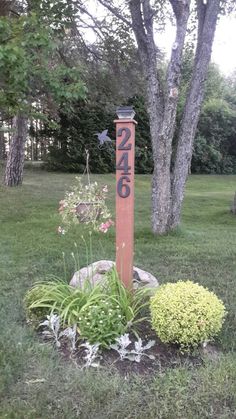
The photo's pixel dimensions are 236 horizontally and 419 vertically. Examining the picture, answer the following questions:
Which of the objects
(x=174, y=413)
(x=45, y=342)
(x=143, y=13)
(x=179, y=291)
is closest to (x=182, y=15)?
(x=143, y=13)

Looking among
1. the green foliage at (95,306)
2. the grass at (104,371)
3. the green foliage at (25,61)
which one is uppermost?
the green foliage at (25,61)

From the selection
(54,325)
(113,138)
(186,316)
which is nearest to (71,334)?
(54,325)

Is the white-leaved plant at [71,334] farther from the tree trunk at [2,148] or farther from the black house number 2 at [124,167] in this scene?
the tree trunk at [2,148]

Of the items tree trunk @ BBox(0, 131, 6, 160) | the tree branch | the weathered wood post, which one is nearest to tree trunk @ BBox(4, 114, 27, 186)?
the tree branch

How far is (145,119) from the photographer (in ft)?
60.5

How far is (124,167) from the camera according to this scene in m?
3.52

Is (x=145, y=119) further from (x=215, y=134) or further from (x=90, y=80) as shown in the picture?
(x=90, y=80)

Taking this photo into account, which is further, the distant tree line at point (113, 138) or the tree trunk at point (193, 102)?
the distant tree line at point (113, 138)

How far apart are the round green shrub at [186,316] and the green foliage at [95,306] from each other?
0.24 metres

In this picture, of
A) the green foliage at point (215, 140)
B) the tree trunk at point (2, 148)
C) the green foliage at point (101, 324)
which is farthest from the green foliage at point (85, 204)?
the green foliage at point (215, 140)

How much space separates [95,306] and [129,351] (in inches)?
14.2

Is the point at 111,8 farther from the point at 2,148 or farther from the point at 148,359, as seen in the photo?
the point at 2,148

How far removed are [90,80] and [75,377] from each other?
32.8ft

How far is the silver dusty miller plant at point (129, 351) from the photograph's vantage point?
112 inches
